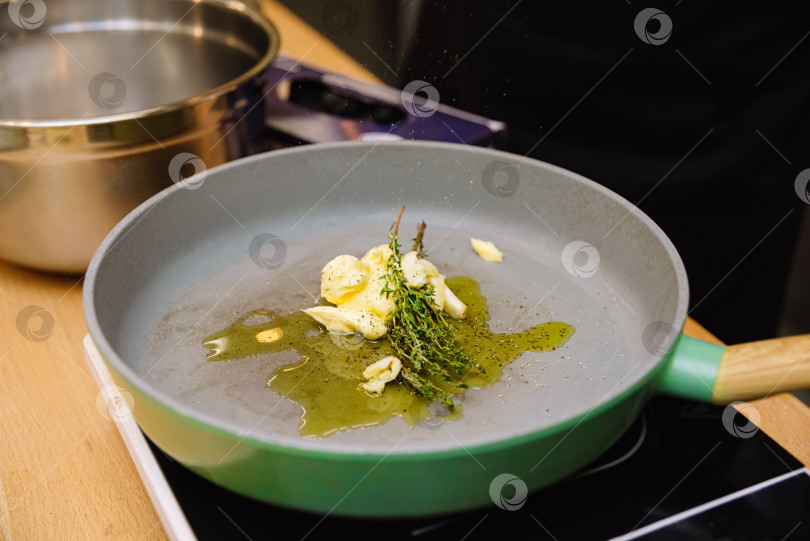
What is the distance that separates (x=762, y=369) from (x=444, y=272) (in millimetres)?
467

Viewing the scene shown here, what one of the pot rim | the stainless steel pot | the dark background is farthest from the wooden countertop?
the dark background

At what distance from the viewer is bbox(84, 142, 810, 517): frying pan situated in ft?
2.07

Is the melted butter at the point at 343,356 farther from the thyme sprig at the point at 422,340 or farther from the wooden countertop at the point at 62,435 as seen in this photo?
the wooden countertop at the point at 62,435

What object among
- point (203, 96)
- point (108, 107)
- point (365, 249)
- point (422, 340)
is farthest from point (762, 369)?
point (108, 107)

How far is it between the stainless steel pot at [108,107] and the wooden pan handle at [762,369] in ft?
2.52

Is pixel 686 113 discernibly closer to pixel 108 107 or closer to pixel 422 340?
pixel 422 340

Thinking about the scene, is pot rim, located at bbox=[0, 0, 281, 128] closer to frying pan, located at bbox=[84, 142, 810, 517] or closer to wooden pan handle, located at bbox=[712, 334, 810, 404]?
frying pan, located at bbox=[84, 142, 810, 517]

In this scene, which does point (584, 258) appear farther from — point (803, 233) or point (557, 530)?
point (803, 233)

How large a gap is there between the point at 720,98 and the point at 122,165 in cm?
111

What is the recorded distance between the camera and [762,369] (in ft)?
2.34

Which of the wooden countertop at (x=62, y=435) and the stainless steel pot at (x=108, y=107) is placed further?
the stainless steel pot at (x=108, y=107)

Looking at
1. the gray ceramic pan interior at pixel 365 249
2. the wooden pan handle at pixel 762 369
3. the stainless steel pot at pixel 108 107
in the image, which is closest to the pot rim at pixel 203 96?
the stainless steel pot at pixel 108 107

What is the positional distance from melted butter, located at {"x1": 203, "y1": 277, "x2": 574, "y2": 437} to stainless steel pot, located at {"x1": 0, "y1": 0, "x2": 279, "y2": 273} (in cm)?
28

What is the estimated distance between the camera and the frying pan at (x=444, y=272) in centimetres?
63
